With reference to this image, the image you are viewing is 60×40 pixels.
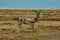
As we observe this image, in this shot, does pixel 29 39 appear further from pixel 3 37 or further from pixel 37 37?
pixel 3 37

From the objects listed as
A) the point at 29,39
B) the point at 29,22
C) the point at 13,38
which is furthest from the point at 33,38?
the point at 29,22

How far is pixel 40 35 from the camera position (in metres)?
11.9

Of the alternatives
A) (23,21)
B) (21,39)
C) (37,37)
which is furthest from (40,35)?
(23,21)

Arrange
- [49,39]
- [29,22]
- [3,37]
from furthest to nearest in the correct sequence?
[29,22], [3,37], [49,39]

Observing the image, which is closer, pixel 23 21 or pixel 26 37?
pixel 26 37

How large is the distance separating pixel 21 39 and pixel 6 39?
0.71m

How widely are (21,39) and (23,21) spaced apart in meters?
2.94

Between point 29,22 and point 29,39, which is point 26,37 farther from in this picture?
point 29,22

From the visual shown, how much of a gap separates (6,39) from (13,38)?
334 millimetres

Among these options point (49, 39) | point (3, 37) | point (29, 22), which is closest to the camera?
point (49, 39)

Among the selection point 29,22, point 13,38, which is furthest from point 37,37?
point 29,22

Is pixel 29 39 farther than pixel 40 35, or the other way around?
pixel 40 35

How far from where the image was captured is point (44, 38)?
11289 millimetres

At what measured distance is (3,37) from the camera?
11.4 meters
